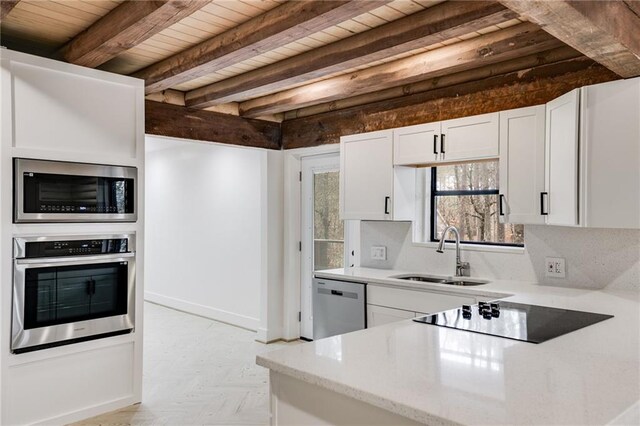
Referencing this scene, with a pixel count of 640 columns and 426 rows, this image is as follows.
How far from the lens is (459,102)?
11.9ft

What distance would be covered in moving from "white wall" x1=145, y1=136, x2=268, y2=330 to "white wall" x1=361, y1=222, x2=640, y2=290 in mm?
1818

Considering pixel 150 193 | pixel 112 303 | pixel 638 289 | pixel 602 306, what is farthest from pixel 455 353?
pixel 150 193

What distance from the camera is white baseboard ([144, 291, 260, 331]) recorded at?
A: 5.70m

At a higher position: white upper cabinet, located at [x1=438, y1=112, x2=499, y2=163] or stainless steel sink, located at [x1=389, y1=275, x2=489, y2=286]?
white upper cabinet, located at [x1=438, y1=112, x2=499, y2=163]

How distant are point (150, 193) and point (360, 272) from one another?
16.1ft

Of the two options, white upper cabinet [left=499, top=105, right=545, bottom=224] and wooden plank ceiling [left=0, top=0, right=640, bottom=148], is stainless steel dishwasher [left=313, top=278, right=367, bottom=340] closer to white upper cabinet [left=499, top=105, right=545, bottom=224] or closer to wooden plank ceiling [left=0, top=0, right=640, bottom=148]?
white upper cabinet [left=499, top=105, right=545, bottom=224]

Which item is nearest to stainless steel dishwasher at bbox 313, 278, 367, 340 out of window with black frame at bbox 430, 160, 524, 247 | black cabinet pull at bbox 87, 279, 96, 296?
window with black frame at bbox 430, 160, 524, 247

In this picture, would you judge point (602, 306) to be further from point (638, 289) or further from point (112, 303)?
point (112, 303)

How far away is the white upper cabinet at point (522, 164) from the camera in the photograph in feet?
9.87

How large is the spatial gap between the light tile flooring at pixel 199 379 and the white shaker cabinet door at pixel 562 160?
2277mm

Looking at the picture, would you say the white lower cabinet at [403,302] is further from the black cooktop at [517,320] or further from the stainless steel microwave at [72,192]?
the stainless steel microwave at [72,192]

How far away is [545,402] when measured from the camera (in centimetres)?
122

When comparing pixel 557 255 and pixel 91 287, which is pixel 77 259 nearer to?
pixel 91 287

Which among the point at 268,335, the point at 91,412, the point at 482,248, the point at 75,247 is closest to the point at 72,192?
the point at 75,247
